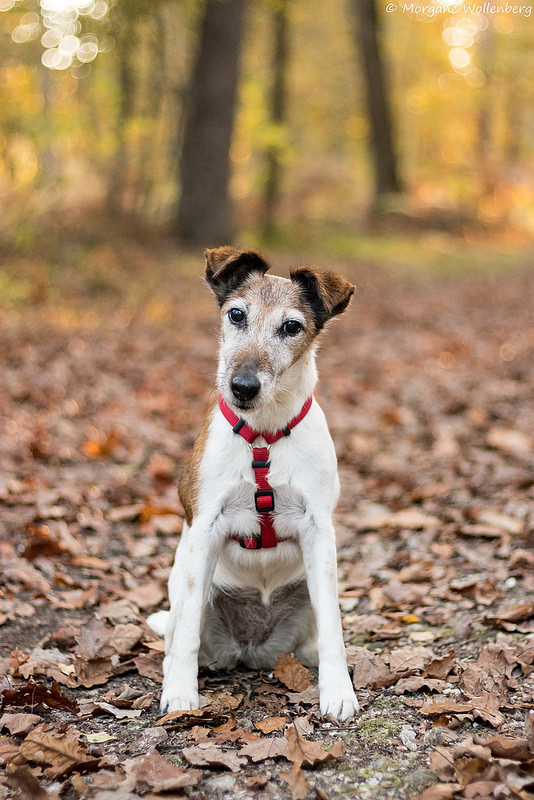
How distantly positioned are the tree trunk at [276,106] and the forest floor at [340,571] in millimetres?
12545

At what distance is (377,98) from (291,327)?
2573 cm

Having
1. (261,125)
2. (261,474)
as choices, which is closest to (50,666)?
(261,474)

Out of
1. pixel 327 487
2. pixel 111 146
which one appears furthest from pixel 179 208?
pixel 327 487

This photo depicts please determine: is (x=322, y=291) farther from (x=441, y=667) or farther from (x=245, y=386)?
(x=441, y=667)

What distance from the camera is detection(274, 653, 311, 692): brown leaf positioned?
3.97m

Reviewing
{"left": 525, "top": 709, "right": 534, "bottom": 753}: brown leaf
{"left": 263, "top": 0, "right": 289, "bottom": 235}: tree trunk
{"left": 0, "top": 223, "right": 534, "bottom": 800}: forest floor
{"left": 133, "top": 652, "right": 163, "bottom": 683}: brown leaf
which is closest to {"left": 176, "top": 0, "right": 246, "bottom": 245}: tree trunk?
{"left": 263, "top": 0, "right": 289, "bottom": 235}: tree trunk

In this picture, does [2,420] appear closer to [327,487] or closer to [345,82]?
[327,487]

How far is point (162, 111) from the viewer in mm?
23750

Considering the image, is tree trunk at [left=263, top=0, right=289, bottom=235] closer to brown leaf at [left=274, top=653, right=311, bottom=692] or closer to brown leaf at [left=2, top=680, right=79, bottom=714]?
brown leaf at [left=274, top=653, right=311, bottom=692]

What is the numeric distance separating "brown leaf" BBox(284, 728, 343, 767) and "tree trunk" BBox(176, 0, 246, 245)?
1527cm

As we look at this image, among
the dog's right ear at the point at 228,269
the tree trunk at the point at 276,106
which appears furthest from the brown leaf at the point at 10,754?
the tree trunk at the point at 276,106

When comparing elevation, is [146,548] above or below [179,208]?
below

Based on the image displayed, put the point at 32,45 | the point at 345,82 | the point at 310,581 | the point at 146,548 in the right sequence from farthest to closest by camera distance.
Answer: the point at 345,82, the point at 32,45, the point at 146,548, the point at 310,581

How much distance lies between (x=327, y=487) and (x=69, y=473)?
365cm
